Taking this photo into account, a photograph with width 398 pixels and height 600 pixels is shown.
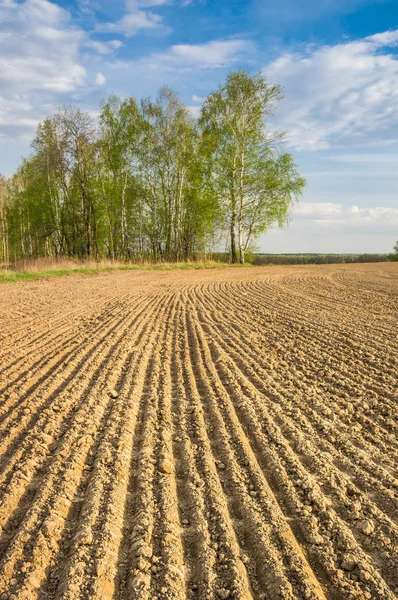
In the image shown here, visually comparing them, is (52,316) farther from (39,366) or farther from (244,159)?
(244,159)

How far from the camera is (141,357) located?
635 cm

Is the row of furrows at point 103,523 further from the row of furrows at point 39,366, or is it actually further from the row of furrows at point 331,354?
the row of furrows at point 331,354

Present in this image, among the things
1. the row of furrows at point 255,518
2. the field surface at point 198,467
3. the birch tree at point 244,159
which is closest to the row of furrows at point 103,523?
the field surface at point 198,467

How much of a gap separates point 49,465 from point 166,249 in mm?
30979

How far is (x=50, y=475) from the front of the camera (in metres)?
3.20

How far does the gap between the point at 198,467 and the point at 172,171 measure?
100 feet

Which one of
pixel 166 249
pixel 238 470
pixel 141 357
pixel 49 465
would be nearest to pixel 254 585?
pixel 238 470

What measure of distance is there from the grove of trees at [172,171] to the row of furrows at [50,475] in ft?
85.4

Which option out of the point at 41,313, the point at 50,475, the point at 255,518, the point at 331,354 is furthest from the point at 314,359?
the point at 41,313

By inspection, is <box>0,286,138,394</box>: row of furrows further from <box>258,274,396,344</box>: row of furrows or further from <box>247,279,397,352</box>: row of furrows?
<box>258,274,396,344</box>: row of furrows

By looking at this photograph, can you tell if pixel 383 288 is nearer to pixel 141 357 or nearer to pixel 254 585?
pixel 141 357

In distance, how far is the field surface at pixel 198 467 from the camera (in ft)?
7.70

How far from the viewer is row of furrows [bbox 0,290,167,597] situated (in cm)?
245

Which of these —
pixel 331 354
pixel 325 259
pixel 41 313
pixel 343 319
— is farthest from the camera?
pixel 325 259
